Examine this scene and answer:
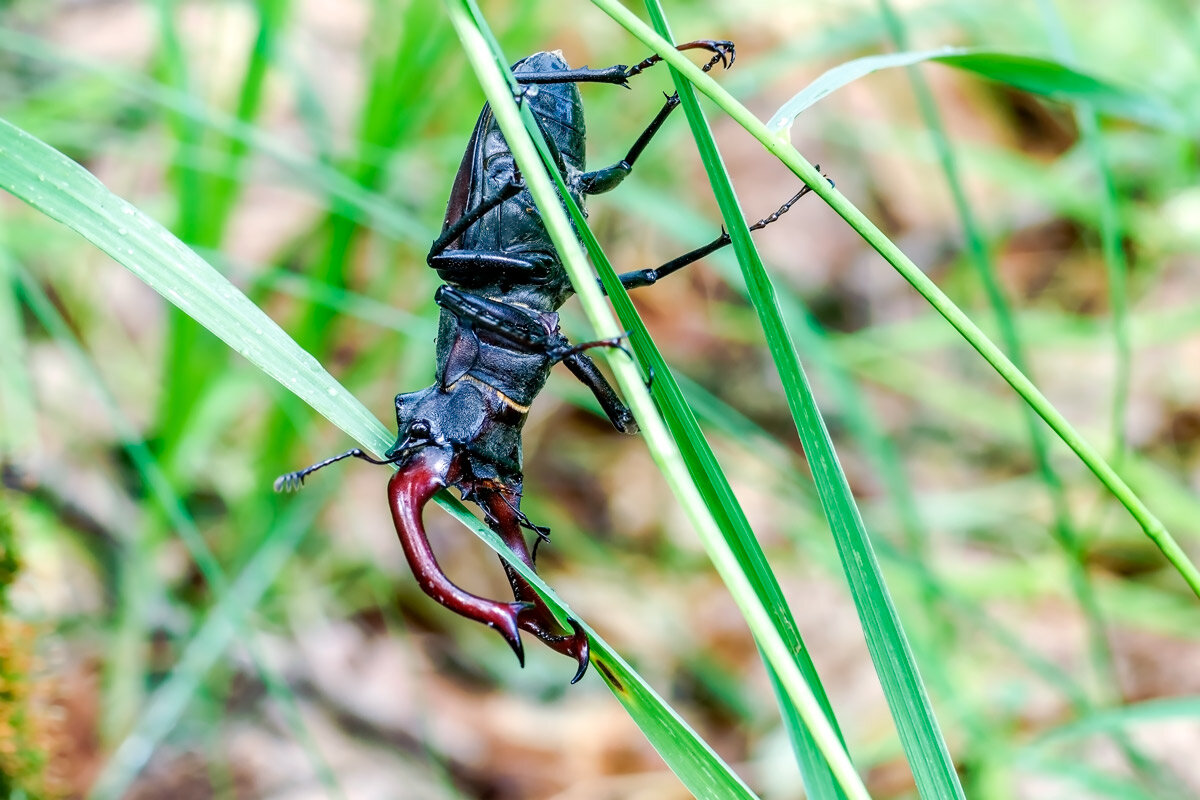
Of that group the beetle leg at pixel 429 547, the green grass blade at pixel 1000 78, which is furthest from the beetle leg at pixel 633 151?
the beetle leg at pixel 429 547

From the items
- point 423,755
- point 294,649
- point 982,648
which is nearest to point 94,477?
point 294,649

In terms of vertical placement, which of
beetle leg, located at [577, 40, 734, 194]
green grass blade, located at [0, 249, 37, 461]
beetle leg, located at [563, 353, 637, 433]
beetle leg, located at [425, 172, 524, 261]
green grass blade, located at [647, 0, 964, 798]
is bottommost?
green grass blade, located at [647, 0, 964, 798]

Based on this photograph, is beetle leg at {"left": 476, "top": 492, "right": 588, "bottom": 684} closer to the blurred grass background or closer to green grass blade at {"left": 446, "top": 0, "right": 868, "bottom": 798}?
green grass blade at {"left": 446, "top": 0, "right": 868, "bottom": 798}

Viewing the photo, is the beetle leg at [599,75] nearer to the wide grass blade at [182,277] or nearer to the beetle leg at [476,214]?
the beetle leg at [476,214]

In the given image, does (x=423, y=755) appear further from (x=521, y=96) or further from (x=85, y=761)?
(x=521, y=96)

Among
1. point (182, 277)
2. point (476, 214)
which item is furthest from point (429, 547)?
point (476, 214)

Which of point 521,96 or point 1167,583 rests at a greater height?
point 1167,583

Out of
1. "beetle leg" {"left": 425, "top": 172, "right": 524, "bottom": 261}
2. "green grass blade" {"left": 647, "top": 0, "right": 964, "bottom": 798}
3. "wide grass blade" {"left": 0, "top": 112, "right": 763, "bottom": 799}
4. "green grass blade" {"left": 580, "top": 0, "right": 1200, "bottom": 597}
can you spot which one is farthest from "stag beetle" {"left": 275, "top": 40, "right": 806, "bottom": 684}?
"green grass blade" {"left": 580, "top": 0, "right": 1200, "bottom": 597}

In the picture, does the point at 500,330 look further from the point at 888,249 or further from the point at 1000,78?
the point at 1000,78
